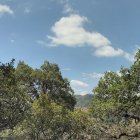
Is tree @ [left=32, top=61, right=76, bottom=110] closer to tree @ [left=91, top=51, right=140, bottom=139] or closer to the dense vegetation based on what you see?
the dense vegetation

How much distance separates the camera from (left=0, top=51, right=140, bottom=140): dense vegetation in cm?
4581

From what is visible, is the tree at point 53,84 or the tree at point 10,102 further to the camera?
the tree at point 53,84

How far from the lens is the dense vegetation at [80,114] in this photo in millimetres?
45812

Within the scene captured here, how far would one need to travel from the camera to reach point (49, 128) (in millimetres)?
66688

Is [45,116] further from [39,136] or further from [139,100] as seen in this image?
[139,100]

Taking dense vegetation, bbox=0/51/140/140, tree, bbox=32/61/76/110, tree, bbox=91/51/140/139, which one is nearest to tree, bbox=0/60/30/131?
dense vegetation, bbox=0/51/140/140

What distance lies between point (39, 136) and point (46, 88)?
62.2ft

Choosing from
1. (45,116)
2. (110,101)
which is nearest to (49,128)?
(45,116)

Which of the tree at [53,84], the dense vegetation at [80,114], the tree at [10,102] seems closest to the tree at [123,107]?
the dense vegetation at [80,114]

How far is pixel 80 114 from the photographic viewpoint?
7081cm

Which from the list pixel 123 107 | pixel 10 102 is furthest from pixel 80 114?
pixel 10 102

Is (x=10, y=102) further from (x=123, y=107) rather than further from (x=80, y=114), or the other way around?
(x=80, y=114)

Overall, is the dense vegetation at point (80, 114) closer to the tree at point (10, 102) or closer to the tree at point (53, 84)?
the tree at point (10, 102)

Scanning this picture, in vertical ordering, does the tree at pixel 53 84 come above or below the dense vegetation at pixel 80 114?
above
